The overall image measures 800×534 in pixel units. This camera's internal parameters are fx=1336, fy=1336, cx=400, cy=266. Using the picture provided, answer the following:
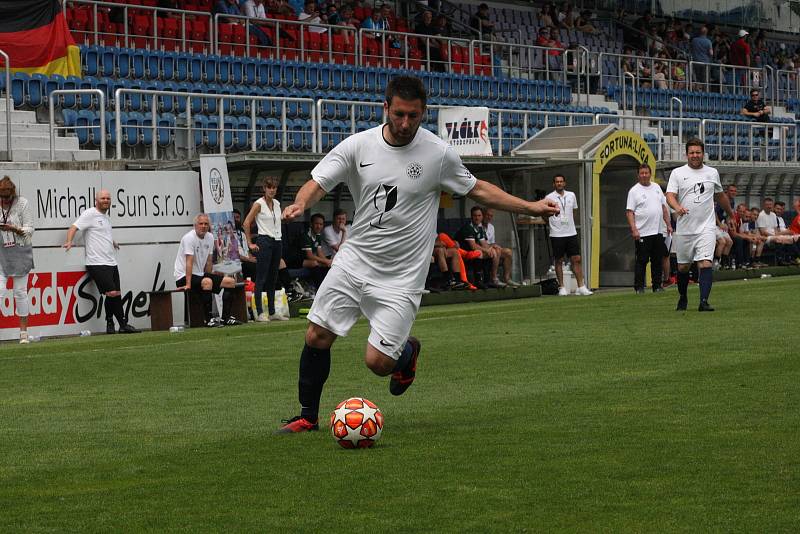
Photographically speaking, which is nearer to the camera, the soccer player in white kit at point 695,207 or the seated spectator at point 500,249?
the soccer player in white kit at point 695,207

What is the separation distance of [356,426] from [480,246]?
58.8ft

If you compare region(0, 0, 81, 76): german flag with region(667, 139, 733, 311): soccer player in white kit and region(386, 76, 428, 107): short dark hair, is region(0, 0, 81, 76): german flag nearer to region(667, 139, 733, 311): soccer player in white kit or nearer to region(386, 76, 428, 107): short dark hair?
region(667, 139, 733, 311): soccer player in white kit

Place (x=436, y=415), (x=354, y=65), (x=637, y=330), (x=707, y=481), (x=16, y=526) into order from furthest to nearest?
(x=354, y=65) → (x=637, y=330) → (x=436, y=415) → (x=707, y=481) → (x=16, y=526)

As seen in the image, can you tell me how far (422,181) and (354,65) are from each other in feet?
71.6

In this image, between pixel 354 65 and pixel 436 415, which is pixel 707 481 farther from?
pixel 354 65

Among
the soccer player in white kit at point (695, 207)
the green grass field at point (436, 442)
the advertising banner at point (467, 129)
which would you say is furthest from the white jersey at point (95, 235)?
the advertising banner at point (467, 129)

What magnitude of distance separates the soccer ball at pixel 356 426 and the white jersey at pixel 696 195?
1056 cm

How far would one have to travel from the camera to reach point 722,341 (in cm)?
1350

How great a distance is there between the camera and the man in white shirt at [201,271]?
19109mm

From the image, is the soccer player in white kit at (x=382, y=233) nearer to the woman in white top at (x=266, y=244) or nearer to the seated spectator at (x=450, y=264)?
the woman in white top at (x=266, y=244)

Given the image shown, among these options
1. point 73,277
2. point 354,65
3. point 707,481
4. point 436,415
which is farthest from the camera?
point 354,65

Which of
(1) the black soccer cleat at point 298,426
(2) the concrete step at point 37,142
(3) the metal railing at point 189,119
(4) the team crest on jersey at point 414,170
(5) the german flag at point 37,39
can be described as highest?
(5) the german flag at point 37,39

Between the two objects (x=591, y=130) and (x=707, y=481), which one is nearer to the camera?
(x=707, y=481)

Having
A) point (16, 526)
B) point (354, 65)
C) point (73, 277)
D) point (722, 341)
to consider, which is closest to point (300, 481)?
point (16, 526)
